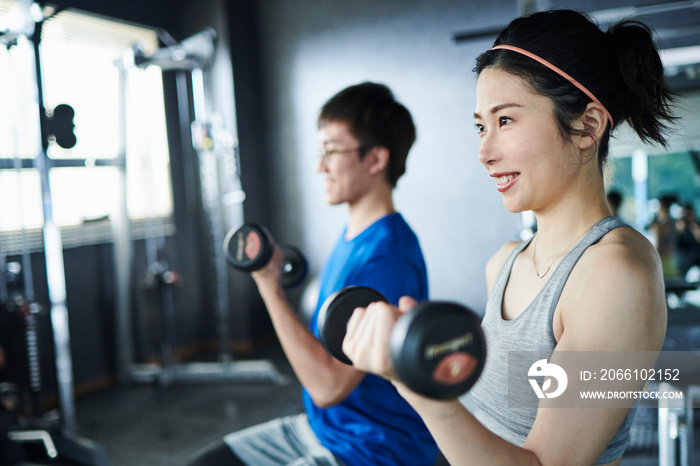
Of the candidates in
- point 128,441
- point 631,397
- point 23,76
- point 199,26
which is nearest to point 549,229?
point 631,397

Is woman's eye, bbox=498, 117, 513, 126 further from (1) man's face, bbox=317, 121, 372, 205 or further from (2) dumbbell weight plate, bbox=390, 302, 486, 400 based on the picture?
(1) man's face, bbox=317, 121, 372, 205

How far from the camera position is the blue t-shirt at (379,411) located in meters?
→ 1.16

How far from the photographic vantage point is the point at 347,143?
4.85 feet

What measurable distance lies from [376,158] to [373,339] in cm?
94

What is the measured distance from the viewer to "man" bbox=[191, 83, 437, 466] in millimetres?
1168

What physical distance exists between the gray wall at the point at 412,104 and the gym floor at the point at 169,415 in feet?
4.30

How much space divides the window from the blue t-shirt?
2.52 meters

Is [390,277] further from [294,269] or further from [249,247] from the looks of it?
[294,269]

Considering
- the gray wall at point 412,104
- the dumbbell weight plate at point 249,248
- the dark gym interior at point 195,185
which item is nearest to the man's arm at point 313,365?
the dumbbell weight plate at point 249,248

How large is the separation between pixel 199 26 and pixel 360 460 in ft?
13.0

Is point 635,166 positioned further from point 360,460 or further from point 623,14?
point 360,460

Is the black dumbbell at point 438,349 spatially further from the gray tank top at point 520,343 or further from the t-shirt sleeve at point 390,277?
the t-shirt sleeve at point 390,277

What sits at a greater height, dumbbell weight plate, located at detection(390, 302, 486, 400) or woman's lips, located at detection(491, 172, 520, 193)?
woman's lips, located at detection(491, 172, 520, 193)

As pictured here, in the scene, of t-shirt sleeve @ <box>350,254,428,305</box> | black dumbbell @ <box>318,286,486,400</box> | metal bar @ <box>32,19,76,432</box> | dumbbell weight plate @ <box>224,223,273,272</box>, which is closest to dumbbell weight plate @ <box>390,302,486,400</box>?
black dumbbell @ <box>318,286,486,400</box>
